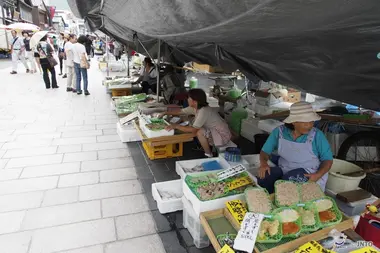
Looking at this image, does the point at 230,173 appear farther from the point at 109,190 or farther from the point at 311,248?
the point at 109,190

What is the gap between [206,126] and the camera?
4.08 metres

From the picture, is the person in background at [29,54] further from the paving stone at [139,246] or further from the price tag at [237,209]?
the price tag at [237,209]

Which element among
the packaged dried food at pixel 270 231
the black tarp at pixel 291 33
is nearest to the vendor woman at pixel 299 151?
the black tarp at pixel 291 33

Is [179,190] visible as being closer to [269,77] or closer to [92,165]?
[92,165]

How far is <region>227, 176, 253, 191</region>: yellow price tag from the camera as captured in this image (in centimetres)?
241

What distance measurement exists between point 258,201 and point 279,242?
1.14 feet

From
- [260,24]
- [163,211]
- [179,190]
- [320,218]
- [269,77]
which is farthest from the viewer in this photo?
[269,77]

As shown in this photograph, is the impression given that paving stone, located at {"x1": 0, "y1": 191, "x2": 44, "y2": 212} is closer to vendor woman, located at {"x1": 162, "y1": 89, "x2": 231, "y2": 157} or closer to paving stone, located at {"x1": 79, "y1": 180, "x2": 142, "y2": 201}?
paving stone, located at {"x1": 79, "y1": 180, "x2": 142, "y2": 201}

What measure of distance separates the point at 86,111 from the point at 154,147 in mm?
3570

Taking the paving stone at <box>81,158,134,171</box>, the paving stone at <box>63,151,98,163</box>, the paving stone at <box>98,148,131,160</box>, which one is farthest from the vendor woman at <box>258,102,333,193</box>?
the paving stone at <box>63,151,98,163</box>

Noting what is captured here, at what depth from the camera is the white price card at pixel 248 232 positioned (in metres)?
1.70

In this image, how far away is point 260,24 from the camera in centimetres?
126

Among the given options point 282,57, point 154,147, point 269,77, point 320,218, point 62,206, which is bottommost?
point 62,206

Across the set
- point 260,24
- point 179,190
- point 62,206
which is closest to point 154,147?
point 179,190
